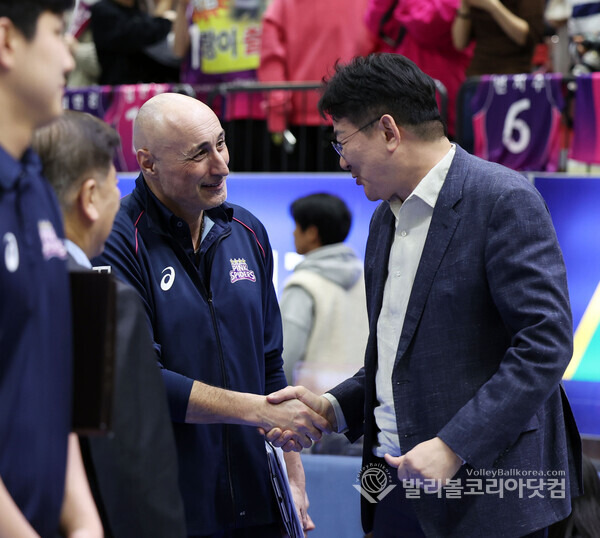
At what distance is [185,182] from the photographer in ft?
9.91

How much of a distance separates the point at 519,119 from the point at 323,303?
1923 millimetres

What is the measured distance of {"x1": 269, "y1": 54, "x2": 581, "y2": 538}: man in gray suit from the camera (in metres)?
2.43

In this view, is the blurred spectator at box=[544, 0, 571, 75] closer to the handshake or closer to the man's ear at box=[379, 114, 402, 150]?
the man's ear at box=[379, 114, 402, 150]

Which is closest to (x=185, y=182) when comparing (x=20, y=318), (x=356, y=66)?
(x=356, y=66)

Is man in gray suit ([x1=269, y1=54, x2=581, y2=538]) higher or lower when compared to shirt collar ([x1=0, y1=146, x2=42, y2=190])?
lower

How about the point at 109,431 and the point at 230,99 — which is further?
the point at 230,99

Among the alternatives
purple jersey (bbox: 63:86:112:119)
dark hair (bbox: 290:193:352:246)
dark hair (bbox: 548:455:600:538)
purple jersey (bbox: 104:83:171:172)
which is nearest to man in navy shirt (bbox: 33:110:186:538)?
dark hair (bbox: 548:455:600:538)

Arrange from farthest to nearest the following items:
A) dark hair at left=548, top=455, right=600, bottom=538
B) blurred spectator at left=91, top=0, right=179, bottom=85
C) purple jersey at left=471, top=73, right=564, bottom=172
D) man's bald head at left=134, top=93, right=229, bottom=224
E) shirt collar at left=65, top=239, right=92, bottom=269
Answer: blurred spectator at left=91, top=0, right=179, bottom=85 < purple jersey at left=471, top=73, right=564, bottom=172 < dark hair at left=548, top=455, right=600, bottom=538 < man's bald head at left=134, top=93, right=229, bottom=224 < shirt collar at left=65, top=239, right=92, bottom=269

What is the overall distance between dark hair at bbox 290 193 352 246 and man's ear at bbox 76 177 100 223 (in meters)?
3.69

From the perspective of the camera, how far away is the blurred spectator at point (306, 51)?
635 centimetres

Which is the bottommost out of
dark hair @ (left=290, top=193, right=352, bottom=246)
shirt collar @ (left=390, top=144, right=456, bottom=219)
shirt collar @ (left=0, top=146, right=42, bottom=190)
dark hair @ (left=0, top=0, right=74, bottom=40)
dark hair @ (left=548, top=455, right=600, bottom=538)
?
dark hair @ (left=548, top=455, right=600, bottom=538)

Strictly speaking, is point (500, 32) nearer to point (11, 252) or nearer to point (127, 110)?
point (127, 110)

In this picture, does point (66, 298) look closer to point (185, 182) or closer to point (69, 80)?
point (185, 182)

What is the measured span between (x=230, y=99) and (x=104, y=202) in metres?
4.92
